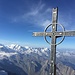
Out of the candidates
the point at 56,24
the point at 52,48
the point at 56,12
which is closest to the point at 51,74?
the point at 52,48

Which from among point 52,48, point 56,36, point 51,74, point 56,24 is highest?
point 56,24

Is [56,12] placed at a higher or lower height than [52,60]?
higher

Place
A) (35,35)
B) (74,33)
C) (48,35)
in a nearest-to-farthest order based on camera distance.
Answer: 1. (74,33)
2. (48,35)
3. (35,35)

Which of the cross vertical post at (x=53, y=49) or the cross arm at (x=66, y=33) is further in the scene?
the cross vertical post at (x=53, y=49)

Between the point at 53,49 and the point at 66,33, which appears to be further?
the point at 53,49

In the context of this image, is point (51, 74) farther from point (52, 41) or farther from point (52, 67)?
point (52, 41)

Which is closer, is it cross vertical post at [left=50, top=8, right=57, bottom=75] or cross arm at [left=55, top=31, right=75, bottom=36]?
cross arm at [left=55, top=31, right=75, bottom=36]

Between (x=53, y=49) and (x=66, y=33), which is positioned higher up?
(x=66, y=33)

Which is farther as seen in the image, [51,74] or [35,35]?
[35,35]

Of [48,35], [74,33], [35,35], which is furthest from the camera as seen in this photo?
[35,35]
